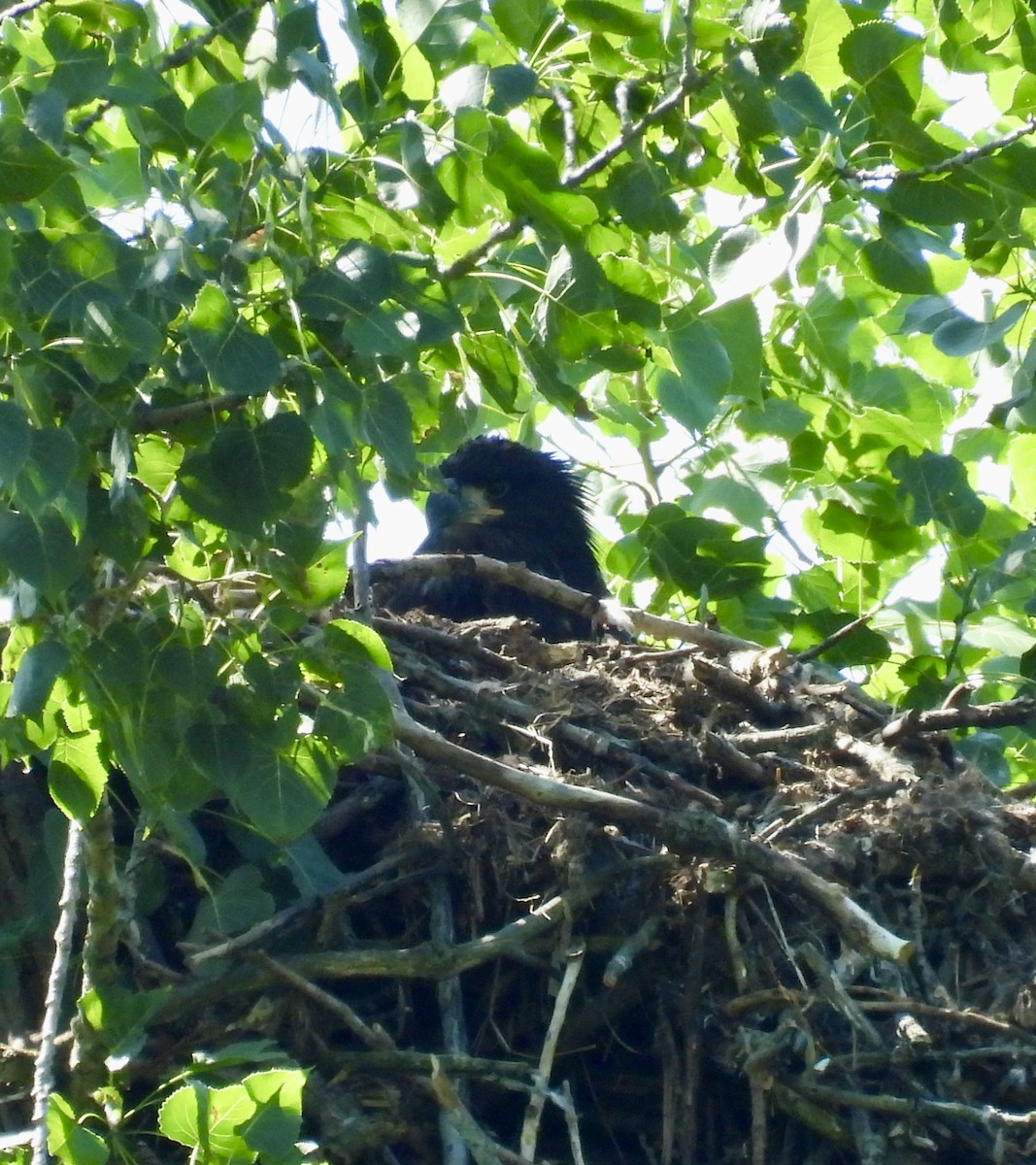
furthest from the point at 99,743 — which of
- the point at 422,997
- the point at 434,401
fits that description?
the point at 422,997

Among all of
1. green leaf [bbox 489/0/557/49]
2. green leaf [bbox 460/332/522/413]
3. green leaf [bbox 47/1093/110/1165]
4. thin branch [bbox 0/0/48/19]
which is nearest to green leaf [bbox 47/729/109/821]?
green leaf [bbox 47/1093/110/1165]

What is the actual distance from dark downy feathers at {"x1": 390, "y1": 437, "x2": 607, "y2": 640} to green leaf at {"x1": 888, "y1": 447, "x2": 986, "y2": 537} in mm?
2515

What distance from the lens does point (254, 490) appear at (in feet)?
5.75

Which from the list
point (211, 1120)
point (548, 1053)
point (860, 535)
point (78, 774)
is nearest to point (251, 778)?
point (78, 774)

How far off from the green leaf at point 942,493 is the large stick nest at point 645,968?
478mm

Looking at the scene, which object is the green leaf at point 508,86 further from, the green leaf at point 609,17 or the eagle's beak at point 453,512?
the eagle's beak at point 453,512

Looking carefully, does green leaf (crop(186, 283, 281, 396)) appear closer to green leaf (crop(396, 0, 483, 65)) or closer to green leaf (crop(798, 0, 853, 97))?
green leaf (crop(396, 0, 483, 65))

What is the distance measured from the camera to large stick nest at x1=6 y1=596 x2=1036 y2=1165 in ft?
7.48

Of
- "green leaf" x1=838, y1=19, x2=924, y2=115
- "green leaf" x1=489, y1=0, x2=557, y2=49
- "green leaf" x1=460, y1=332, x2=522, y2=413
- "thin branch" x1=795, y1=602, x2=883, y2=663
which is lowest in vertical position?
"thin branch" x1=795, y1=602, x2=883, y2=663

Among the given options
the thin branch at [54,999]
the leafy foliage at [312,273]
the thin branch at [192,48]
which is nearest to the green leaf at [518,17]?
the leafy foliage at [312,273]

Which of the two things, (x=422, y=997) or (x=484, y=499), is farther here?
(x=484, y=499)

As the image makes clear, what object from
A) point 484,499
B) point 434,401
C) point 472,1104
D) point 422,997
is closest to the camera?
point 434,401

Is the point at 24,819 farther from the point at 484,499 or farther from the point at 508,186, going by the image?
the point at 484,499

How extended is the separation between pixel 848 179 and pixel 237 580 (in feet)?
3.00
